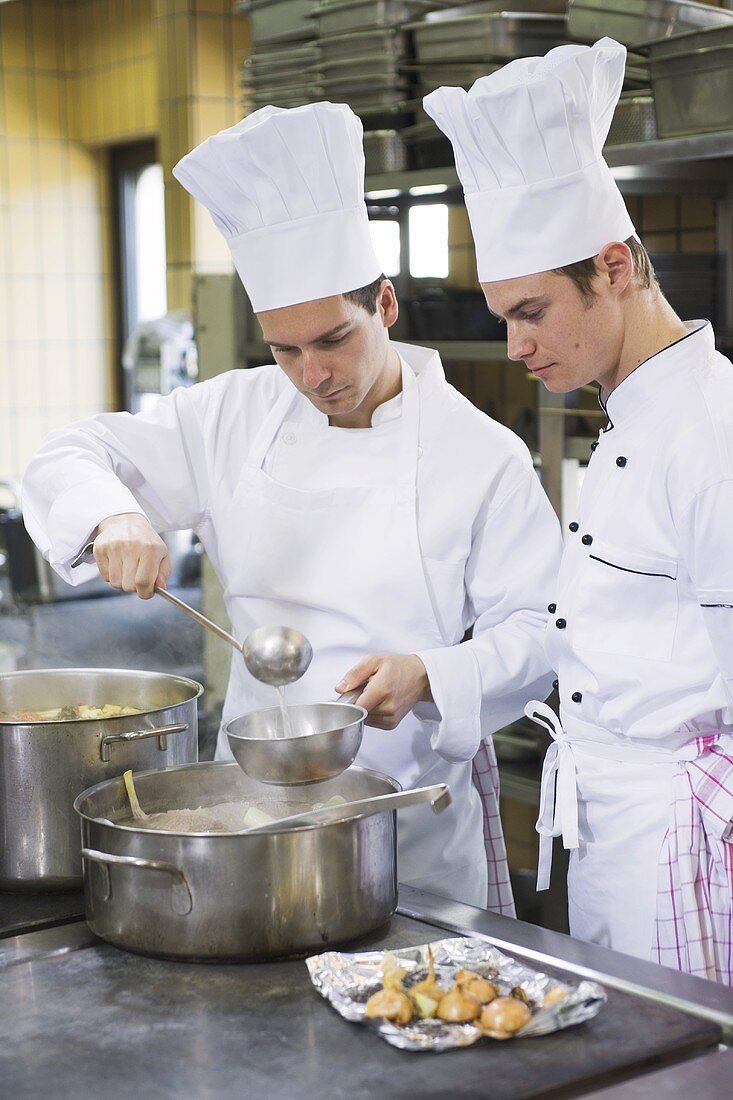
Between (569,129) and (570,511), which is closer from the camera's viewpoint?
(569,129)

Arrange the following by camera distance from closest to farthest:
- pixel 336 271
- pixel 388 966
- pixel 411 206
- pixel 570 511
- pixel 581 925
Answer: pixel 388 966, pixel 581 925, pixel 336 271, pixel 570 511, pixel 411 206

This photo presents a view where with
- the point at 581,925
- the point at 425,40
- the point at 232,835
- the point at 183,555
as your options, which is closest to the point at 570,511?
the point at 425,40

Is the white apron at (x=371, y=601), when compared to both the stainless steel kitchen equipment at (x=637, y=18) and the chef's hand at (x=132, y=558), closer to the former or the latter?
the chef's hand at (x=132, y=558)

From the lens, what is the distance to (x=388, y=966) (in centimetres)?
113

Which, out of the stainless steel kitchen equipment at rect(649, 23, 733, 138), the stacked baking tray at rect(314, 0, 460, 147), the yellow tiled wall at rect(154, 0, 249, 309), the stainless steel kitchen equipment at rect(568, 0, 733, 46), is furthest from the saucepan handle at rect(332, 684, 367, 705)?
the yellow tiled wall at rect(154, 0, 249, 309)

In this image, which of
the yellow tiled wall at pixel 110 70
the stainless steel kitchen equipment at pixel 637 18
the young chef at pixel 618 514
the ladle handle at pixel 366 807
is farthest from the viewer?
the yellow tiled wall at pixel 110 70

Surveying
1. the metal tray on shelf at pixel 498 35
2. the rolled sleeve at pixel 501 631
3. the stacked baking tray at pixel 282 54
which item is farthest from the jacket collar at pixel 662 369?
the stacked baking tray at pixel 282 54

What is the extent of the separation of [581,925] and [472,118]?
975mm

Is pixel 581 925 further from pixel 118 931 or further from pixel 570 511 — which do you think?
Answer: pixel 570 511

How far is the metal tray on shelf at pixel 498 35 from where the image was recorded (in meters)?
2.64

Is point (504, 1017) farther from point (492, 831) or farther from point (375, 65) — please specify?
point (375, 65)

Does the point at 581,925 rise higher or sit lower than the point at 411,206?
lower

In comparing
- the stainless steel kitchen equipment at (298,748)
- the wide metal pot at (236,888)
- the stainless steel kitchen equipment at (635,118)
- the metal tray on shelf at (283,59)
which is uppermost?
the metal tray on shelf at (283,59)

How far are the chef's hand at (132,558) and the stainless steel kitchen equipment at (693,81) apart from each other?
1240 millimetres
